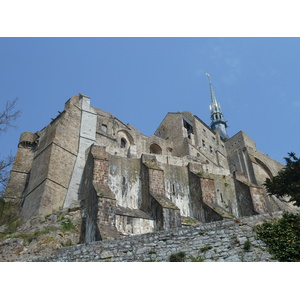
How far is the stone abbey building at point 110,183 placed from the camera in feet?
77.6

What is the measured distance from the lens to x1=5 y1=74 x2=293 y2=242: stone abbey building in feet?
77.6

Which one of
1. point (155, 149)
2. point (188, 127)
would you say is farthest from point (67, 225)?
point (188, 127)

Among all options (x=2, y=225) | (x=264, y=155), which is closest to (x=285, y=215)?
(x=2, y=225)

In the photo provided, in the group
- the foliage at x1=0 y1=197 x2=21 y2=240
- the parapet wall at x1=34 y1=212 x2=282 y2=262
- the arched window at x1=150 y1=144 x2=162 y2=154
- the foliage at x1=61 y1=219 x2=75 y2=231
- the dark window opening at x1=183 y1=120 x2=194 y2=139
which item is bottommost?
the parapet wall at x1=34 y1=212 x2=282 y2=262

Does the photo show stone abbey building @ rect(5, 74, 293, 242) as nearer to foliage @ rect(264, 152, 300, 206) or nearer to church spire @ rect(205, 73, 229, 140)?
foliage @ rect(264, 152, 300, 206)

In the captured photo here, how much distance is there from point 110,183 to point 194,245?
54.3 ft

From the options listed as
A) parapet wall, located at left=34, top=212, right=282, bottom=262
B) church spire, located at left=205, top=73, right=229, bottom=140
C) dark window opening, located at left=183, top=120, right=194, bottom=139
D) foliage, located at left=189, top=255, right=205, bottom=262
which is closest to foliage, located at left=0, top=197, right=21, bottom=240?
parapet wall, located at left=34, top=212, right=282, bottom=262

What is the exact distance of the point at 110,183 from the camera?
26781 mm

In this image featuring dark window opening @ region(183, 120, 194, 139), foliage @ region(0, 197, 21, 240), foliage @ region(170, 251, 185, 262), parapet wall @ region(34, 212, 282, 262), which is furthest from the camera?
dark window opening @ region(183, 120, 194, 139)

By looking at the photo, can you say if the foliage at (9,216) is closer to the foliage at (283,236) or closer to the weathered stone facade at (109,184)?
the weathered stone facade at (109,184)

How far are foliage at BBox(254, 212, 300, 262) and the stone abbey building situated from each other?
11.7 meters

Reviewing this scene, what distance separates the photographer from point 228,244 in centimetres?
1055

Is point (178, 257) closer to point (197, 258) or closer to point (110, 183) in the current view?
point (197, 258)

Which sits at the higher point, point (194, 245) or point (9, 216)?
point (9, 216)
